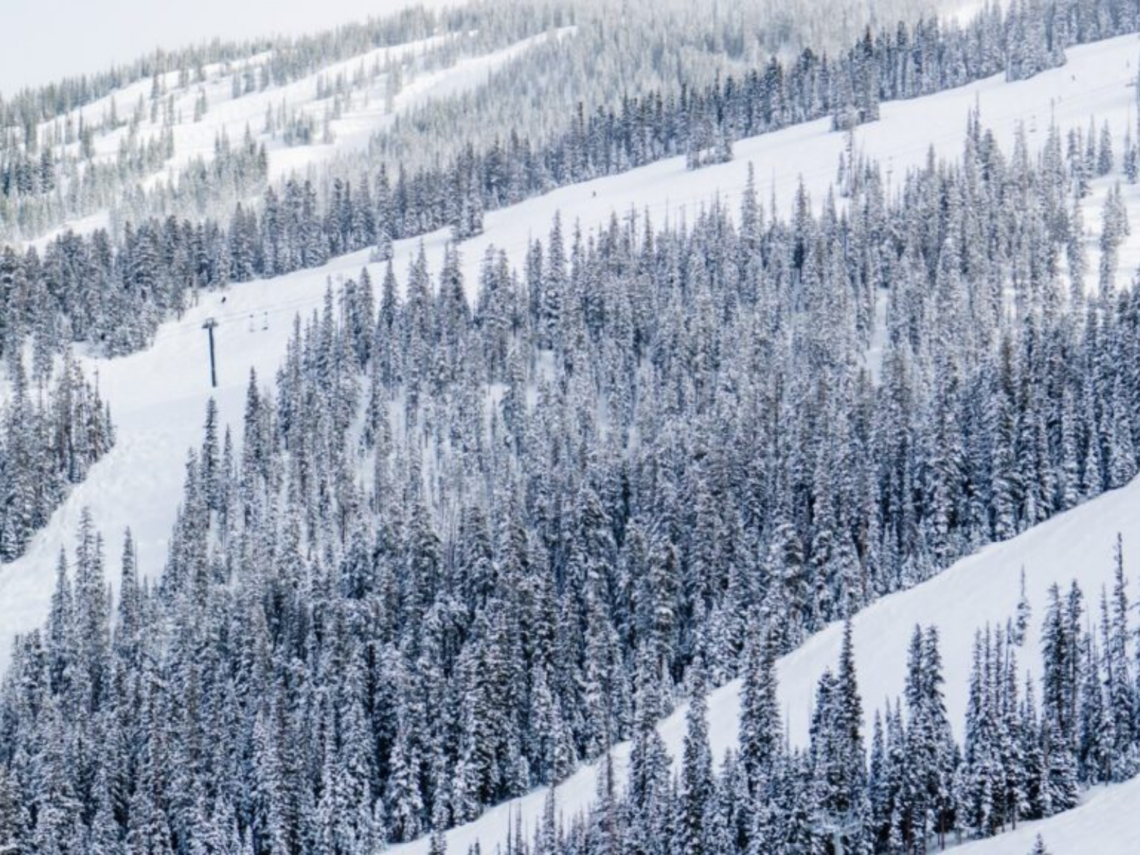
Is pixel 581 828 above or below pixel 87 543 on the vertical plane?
above

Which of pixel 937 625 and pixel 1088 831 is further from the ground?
pixel 1088 831

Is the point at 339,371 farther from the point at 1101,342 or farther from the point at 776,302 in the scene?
the point at 1101,342

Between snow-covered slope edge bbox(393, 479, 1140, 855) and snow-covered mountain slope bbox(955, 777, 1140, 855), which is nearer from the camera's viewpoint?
snow-covered mountain slope bbox(955, 777, 1140, 855)

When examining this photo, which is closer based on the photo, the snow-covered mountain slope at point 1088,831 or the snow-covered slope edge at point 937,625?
the snow-covered mountain slope at point 1088,831

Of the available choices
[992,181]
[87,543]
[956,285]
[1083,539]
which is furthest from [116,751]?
[992,181]

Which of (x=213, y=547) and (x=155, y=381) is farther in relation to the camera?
(x=155, y=381)

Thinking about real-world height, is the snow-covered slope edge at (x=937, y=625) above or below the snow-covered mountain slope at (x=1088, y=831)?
below

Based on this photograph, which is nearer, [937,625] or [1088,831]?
[1088,831]

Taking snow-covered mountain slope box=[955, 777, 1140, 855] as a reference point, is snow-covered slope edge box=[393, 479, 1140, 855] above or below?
below
